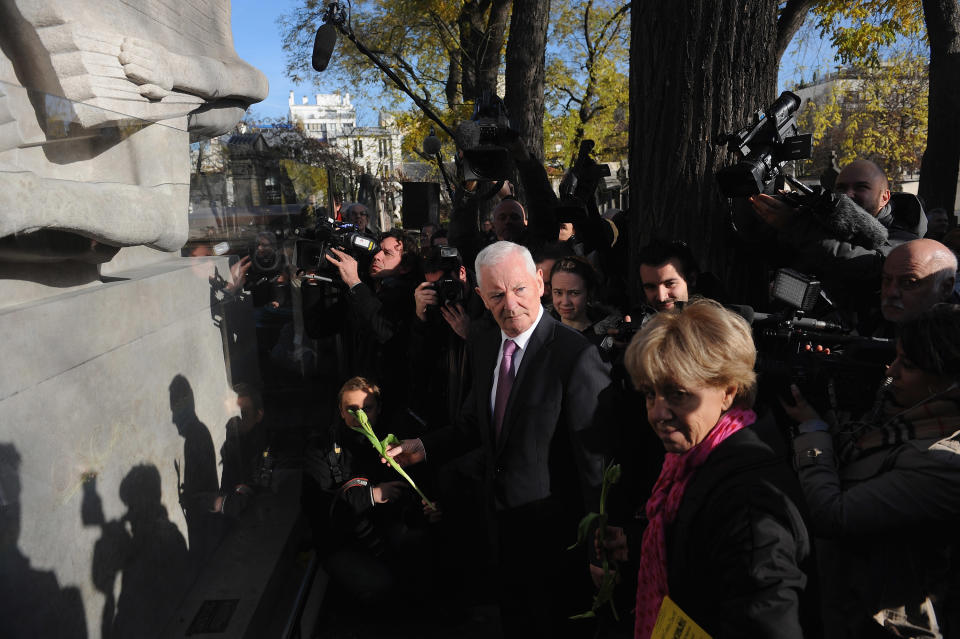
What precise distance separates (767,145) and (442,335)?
195cm

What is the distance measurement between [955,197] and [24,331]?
35.2 feet

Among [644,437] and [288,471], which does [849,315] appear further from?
[288,471]

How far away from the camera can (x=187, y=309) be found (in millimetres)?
3557

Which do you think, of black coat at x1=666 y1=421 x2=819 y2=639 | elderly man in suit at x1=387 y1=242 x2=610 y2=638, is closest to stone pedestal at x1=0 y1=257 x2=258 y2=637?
elderly man in suit at x1=387 y1=242 x2=610 y2=638

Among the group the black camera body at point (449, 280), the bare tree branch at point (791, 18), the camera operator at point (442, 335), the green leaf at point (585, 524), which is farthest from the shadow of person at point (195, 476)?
the bare tree branch at point (791, 18)

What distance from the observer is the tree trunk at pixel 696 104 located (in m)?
3.37

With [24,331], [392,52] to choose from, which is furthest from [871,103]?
[24,331]

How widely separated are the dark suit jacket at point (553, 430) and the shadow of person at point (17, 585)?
156cm

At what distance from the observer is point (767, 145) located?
309 cm

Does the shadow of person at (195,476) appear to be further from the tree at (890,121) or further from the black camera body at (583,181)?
the tree at (890,121)

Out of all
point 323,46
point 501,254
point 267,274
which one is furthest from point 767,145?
point 323,46

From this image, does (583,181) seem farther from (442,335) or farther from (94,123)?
(94,123)

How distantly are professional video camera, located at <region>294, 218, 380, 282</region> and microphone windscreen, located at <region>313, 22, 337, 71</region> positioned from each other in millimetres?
4125

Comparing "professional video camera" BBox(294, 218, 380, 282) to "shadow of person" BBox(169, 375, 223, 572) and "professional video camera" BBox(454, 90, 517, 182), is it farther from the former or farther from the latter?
"shadow of person" BBox(169, 375, 223, 572)
